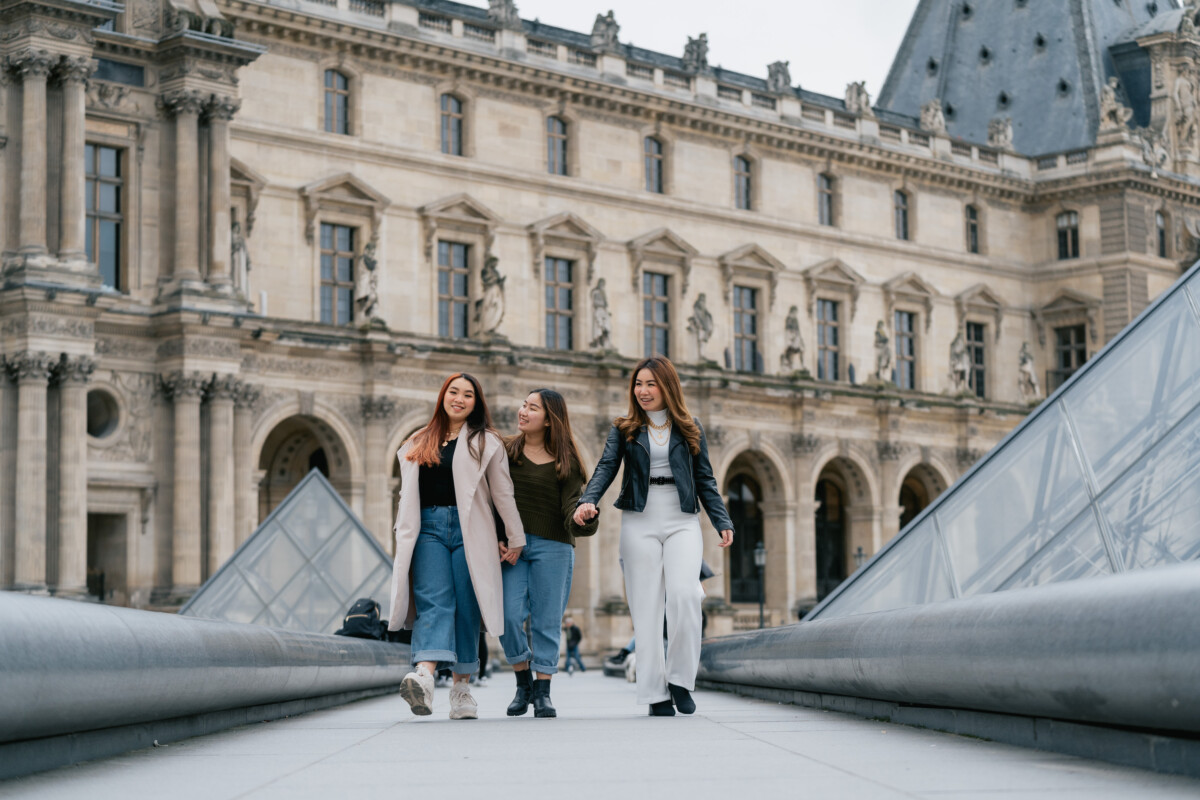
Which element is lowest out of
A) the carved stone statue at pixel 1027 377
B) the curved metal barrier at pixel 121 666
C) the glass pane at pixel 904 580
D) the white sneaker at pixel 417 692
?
the white sneaker at pixel 417 692

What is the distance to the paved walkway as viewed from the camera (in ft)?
21.5

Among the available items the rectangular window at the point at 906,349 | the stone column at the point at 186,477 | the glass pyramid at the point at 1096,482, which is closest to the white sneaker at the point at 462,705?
the glass pyramid at the point at 1096,482

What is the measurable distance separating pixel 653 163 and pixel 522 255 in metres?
6.29

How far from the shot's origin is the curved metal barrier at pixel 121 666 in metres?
7.02

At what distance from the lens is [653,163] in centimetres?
5441

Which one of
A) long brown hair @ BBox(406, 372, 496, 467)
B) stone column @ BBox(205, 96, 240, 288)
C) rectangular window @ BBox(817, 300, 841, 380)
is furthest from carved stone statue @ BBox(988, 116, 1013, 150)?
long brown hair @ BBox(406, 372, 496, 467)

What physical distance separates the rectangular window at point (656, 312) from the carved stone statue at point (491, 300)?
7.51 metres

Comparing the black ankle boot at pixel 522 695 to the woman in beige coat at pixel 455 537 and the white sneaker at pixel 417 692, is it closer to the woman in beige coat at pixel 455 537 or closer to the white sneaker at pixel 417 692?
the woman in beige coat at pixel 455 537

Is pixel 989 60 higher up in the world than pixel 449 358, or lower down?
higher up

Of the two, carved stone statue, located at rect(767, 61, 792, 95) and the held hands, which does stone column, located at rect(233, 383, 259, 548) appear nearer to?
carved stone statue, located at rect(767, 61, 792, 95)

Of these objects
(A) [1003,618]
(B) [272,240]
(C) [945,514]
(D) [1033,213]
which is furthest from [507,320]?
(A) [1003,618]

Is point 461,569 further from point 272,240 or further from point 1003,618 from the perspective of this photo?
point 272,240

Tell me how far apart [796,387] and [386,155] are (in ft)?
49.1

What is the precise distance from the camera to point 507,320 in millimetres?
49938
